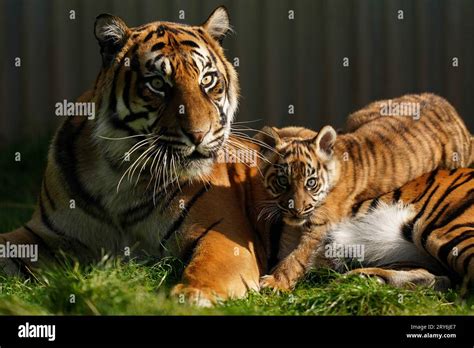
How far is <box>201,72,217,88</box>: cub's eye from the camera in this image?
4180 mm

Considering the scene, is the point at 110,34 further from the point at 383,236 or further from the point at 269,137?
the point at 383,236

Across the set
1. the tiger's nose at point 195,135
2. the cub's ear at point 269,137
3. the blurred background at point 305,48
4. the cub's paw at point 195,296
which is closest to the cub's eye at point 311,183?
the cub's ear at point 269,137

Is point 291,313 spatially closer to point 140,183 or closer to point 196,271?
point 196,271

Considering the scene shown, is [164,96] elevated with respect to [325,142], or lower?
elevated

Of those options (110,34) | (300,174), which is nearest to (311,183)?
(300,174)

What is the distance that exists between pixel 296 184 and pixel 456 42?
9.76 ft

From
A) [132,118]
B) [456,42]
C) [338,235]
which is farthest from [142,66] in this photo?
[456,42]

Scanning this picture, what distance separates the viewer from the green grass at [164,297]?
11.7 feet

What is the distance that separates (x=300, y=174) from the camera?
432 cm

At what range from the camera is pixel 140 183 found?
429cm

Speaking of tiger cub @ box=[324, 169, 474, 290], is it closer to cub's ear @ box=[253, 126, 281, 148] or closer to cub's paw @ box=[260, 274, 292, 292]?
cub's paw @ box=[260, 274, 292, 292]

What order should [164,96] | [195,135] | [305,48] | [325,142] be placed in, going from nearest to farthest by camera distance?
[195,135] < [164,96] < [325,142] < [305,48]

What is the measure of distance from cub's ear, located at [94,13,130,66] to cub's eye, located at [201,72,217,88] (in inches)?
16.3

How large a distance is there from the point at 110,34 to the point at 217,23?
1.79ft
